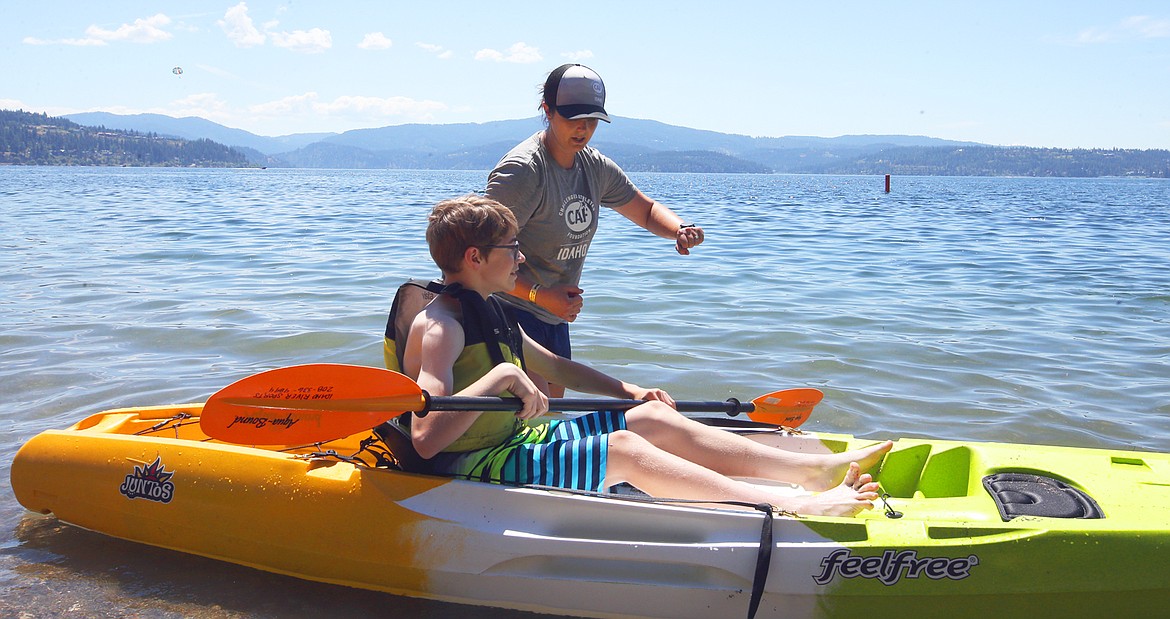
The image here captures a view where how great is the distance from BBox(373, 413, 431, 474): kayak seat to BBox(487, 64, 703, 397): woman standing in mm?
681

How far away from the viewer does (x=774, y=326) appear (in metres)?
8.82

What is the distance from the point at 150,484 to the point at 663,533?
2.17 meters

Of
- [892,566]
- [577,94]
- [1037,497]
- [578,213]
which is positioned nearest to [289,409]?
[578,213]

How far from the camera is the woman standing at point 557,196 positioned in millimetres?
3736

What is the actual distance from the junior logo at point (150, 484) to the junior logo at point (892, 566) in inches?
102

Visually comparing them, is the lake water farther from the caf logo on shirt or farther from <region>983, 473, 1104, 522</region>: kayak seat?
<region>983, 473, 1104, 522</region>: kayak seat

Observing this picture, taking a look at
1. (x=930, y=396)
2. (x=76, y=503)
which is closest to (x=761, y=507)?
(x=76, y=503)

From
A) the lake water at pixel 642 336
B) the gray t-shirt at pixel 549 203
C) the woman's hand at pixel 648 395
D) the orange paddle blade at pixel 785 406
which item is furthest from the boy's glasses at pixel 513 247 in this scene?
the orange paddle blade at pixel 785 406

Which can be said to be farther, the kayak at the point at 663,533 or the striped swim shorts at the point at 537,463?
the striped swim shorts at the point at 537,463

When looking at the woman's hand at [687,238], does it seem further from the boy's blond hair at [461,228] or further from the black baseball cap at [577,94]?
the boy's blond hair at [461,228]

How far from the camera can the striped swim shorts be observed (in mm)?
3359

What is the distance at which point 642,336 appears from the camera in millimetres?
8500

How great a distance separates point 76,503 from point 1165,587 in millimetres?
4192

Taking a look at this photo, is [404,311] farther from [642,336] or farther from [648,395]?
[642,336]
